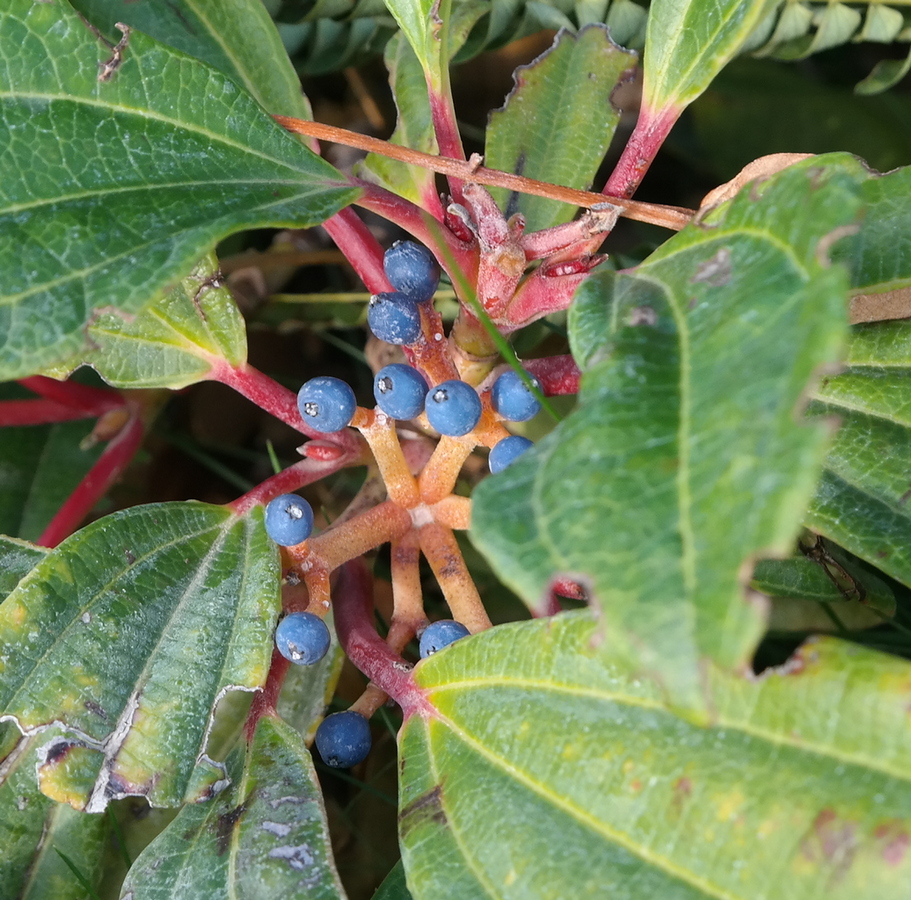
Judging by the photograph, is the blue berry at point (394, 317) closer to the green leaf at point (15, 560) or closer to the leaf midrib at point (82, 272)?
the leaf midrib at point (82, 272)

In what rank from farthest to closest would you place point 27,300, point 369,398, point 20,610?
point 369,398 < point 20,610 < point 27,300

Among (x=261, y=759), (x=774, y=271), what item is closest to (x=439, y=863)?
(x=261, y=759)

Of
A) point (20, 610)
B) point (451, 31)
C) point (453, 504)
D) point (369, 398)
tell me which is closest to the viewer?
point (20, 610)

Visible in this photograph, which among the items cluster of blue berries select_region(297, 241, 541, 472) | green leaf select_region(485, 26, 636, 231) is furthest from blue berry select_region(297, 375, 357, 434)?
green leaf select_region(485, 26, 636, 231)

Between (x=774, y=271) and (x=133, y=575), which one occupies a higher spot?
(x=774, y=271)

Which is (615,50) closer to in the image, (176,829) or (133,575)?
(133,575)
